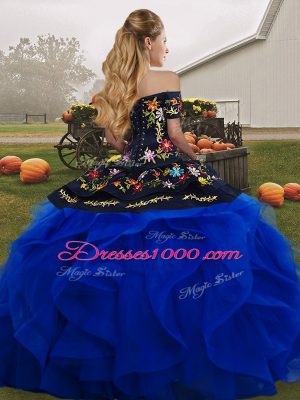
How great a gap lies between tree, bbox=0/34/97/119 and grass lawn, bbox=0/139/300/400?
68.4 metres

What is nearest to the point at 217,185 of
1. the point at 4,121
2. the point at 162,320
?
the point at 162,320

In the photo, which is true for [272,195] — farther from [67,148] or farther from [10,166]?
[67,148]

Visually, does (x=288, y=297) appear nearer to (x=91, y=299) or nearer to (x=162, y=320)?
(x=162, y=320)

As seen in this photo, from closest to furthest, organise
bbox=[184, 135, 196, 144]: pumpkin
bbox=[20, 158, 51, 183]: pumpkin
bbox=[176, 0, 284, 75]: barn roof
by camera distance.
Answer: bbox=[184, 135, 196, 144]: pumpkin < bbox=[20, 158, 51, 183]: pumpkin < bbox=[176, 0, 284, 75]: barn roof

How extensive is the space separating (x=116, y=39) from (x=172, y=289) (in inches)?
70.5

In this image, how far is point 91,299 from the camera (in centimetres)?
425

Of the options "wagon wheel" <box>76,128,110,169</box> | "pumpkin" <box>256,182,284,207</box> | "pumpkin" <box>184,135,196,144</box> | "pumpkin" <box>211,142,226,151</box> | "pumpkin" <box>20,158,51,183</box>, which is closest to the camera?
"pumpkin" <box>256,182,284,207</box>

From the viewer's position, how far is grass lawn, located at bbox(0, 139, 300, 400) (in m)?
4.71

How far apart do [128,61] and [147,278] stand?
1.52m

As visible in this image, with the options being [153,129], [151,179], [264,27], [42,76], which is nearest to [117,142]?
[153,129]

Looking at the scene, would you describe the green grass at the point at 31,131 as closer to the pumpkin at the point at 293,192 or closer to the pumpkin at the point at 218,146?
the pumpkin at the point at 218,146

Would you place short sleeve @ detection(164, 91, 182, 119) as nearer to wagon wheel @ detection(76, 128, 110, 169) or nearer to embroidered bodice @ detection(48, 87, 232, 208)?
embroidered bodice @ detection(48, 87, 232, 208)

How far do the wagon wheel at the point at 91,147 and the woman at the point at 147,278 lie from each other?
10.1 metres

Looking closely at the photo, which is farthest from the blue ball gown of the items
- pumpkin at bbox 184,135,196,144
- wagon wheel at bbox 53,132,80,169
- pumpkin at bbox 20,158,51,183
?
wagon wheel at bbox 53,132,80,169
